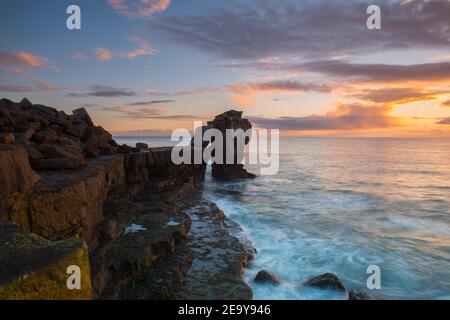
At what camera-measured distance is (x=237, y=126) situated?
1549 inches

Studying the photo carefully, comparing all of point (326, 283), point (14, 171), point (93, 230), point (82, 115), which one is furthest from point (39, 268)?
point (82, 115)

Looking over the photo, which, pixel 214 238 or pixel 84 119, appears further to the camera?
pixel 84 119

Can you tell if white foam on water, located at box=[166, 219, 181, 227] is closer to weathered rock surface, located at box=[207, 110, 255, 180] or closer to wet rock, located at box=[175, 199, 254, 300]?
wet rock, located at box=[175, 199, 254, 300]

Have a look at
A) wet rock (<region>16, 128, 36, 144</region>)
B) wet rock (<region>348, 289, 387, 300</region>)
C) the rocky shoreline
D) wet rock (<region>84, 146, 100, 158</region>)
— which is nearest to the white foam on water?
the rocky shoreline

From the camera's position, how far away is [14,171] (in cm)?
578

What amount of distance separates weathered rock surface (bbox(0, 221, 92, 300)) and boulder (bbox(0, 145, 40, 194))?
6.27 ft

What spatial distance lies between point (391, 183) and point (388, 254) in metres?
29.5

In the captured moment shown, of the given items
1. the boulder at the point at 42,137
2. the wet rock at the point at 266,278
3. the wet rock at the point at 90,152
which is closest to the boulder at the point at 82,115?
the wet rock at the point at 90,152

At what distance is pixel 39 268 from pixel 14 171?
3.30 metres

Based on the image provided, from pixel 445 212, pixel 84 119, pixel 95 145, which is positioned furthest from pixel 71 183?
pixel 445 212
